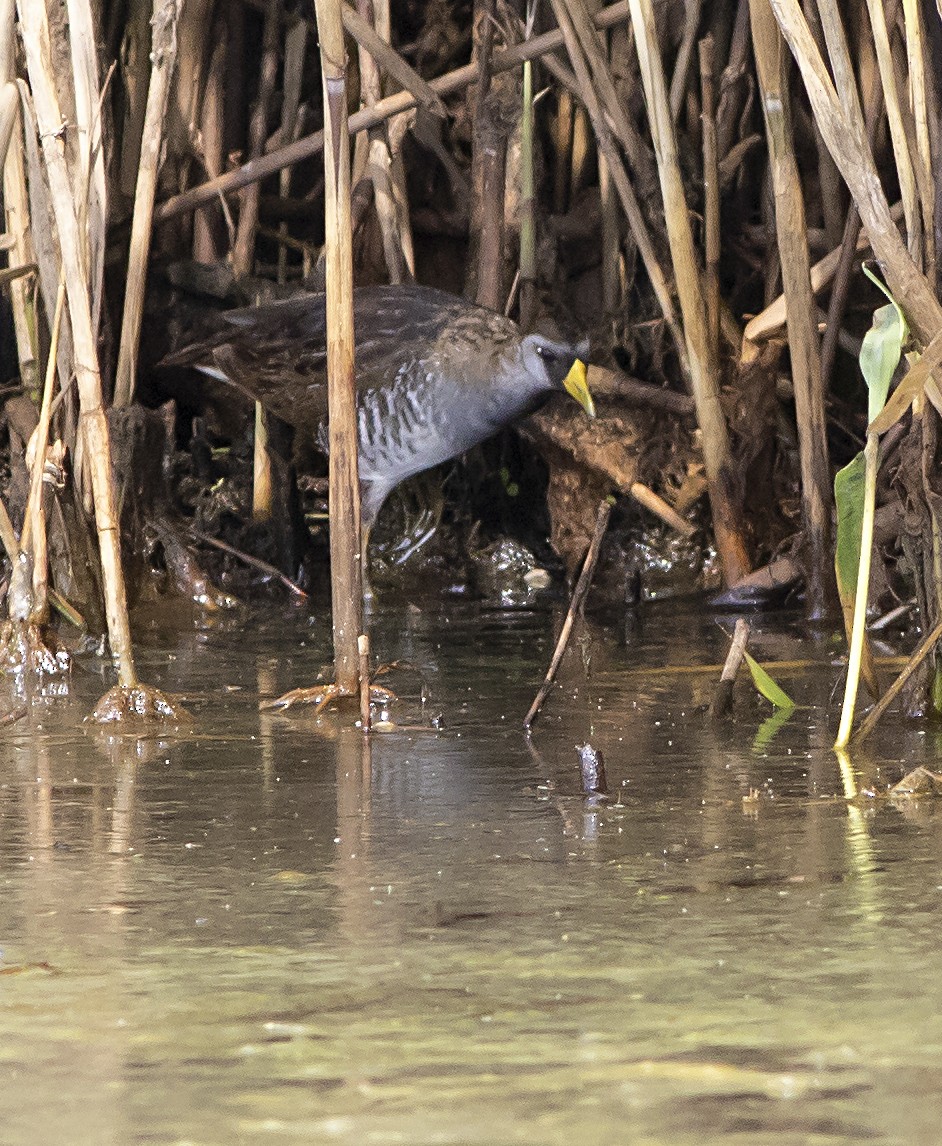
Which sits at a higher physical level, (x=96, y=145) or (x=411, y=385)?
(x=96, y=145)

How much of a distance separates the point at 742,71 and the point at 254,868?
3520 mm

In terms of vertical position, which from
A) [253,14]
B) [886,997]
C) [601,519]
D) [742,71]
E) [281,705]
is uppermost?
[253,14]

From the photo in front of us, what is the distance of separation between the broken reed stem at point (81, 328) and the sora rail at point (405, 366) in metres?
1.62

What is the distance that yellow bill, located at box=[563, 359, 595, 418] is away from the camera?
4707 millimetres

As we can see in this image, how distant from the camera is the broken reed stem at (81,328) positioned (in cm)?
309

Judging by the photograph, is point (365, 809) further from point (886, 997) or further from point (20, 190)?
point (20, 190)

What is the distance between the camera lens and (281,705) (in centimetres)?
315

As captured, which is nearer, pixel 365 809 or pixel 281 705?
pixel 365 809

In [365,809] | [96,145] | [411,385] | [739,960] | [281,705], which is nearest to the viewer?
[739,960]

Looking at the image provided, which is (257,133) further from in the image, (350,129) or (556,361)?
(556,361)

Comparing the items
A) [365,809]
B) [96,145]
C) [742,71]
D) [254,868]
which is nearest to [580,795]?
[365,809]

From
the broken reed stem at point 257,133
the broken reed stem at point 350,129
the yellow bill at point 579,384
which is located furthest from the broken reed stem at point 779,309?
the broken reed stem at point 257,133

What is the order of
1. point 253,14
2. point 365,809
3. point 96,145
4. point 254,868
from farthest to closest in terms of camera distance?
point 253,14 < point 96,145 < point 365,809 < point 254,868

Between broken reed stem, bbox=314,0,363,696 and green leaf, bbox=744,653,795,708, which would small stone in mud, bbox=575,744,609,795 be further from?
broken reed stem, bbox=314,0,363,696
